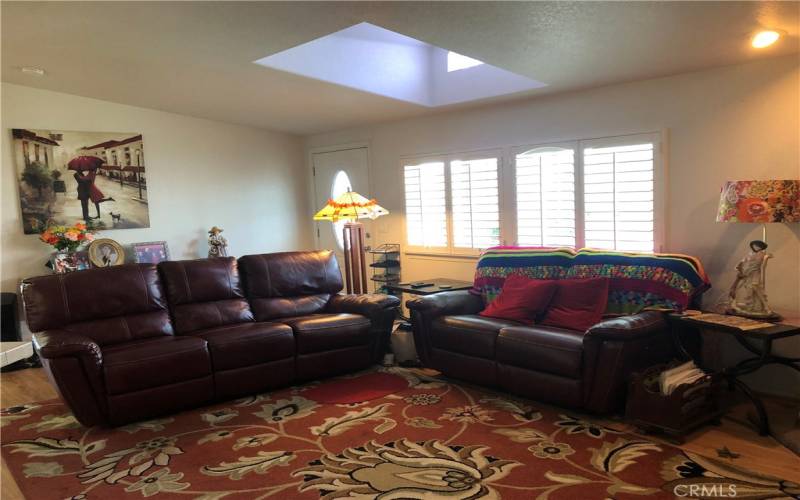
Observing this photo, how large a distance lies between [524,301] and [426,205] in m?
1.91

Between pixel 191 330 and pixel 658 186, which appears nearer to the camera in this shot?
pixel 658 186

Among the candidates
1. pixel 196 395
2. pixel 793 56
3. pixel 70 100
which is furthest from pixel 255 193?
pixel 793 56

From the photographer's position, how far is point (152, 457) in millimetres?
2959

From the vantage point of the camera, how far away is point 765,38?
297cm

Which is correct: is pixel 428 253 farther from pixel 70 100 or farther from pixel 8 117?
pixel 8 117

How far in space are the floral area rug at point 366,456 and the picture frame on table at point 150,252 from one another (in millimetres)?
2036

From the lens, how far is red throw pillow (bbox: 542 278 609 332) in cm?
363

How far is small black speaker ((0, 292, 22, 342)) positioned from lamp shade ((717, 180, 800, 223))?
220 inches

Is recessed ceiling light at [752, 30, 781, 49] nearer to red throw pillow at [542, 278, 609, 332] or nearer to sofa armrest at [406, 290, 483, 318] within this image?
red throw pillow at [542, 278, 609, 332]

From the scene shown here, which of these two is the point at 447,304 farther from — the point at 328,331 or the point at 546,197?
the point at 546,197

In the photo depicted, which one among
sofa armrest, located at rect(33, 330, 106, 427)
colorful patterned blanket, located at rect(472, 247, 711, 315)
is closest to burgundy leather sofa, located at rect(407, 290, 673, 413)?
colorful patterned blanket, located at rect(472, 247, 711, 315)

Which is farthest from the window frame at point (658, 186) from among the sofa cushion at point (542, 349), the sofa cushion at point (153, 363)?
the sofa cushion at point (153, 363)

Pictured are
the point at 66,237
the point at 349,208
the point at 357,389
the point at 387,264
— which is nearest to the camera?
the point at 357,389

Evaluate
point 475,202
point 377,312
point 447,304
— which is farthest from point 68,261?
point 475,202
